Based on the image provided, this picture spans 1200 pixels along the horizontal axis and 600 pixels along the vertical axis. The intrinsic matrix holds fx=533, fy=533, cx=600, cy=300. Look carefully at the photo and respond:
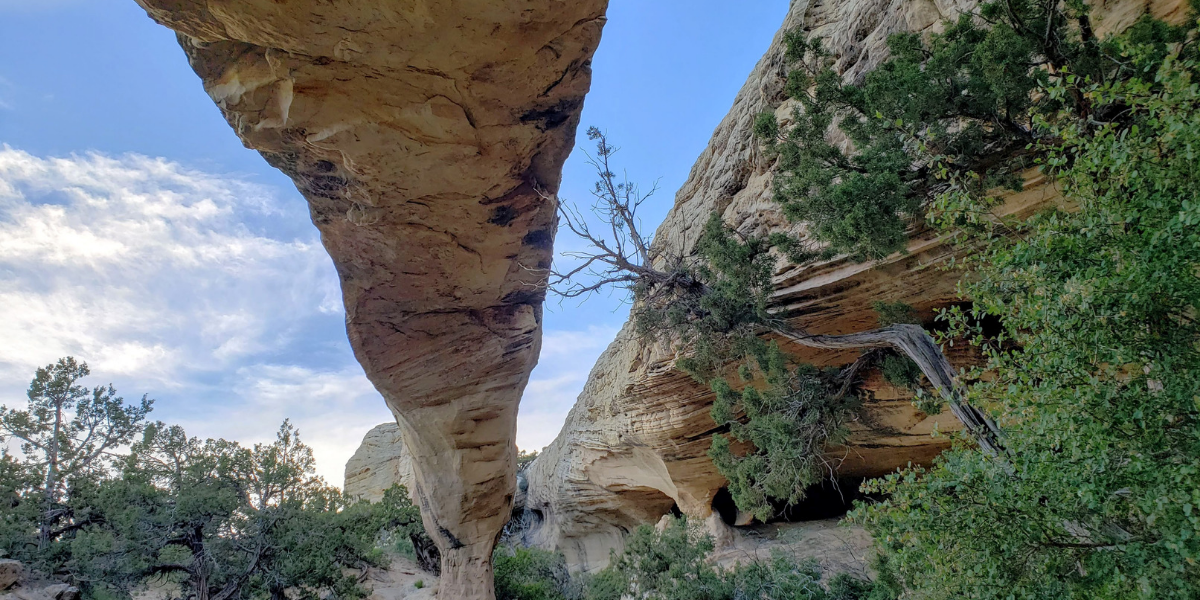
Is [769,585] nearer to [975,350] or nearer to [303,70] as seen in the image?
[975,350]

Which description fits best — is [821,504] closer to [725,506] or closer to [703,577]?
[725,506]

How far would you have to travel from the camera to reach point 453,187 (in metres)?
5.37

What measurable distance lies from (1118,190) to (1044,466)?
1.90 meters

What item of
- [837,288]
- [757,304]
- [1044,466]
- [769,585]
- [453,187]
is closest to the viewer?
[1044,466]

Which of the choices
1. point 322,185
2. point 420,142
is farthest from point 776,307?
point 322,185

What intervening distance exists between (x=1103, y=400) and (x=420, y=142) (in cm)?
527

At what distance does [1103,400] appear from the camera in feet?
10.8

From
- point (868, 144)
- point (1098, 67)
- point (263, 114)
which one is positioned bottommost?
point (1098, 67)

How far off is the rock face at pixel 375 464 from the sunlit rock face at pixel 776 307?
16.7 meters

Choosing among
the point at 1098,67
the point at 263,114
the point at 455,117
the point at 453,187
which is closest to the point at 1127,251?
the point at 1098,67

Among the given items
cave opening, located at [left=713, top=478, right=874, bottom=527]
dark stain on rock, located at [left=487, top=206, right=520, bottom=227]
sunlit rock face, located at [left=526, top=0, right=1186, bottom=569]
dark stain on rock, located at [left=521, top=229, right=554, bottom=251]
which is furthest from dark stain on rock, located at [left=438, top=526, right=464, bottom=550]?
dark stain on rock, located at [left=487, top=206, right=520, bottom=227]

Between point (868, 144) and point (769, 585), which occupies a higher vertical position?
point (868, 144)

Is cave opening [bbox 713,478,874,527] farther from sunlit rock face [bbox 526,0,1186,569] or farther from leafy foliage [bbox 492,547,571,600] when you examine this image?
leafy foliage [bbox 492,547,571,600]

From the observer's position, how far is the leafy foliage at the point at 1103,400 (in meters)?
3.09
